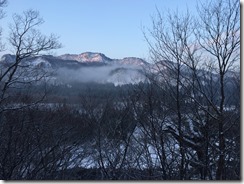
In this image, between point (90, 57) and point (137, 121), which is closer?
point (90, 57)

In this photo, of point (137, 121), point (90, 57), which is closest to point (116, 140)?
point (137, 121)

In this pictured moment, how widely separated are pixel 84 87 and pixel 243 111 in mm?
2219

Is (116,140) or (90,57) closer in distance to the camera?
(90,57)

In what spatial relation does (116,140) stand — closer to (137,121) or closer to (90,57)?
(137,121)

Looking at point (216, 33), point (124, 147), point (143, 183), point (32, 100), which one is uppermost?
point (216, 33)

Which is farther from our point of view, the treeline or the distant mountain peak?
the treeline

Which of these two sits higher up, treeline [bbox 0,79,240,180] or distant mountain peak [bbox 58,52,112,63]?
distant mountain peak [bbox 58,52,112,63]

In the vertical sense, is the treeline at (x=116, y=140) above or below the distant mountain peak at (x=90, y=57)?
below

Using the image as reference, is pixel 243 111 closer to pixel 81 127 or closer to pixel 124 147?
pixel 124 147

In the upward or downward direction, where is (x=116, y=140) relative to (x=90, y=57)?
downward

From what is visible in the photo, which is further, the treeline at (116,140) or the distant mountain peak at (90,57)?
the treeline at (116,140)

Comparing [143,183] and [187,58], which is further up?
[187,58]

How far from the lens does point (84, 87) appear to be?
399cm

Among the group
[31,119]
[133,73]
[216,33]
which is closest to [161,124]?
[133,73]
